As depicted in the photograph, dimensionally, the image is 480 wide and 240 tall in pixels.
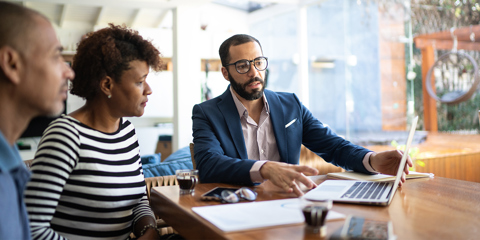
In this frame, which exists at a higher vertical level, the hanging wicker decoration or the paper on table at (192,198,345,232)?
the hanging wicker decoration

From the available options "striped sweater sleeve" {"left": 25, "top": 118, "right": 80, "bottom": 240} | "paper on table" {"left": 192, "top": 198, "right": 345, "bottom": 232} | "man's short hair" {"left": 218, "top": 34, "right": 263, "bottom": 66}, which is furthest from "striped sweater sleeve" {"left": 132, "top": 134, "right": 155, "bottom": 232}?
"man's short hair" {"left": 218, "top": 34, "right": 263, "bottom": 66}

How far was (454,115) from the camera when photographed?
200 inches

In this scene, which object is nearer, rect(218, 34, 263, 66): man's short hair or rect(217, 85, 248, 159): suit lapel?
rect(217, 85, 248, 159): suit lapel

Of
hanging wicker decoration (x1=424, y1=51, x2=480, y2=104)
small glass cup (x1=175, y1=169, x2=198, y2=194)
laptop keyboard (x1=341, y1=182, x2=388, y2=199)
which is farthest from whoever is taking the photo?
hanging wicker decoration (x1=424, y1=51, x2=480, y2=104)

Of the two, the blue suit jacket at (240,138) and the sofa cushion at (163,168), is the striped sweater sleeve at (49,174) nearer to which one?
the blue suit jacket at (240,138)

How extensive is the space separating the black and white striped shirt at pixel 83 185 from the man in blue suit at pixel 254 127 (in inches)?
13.5

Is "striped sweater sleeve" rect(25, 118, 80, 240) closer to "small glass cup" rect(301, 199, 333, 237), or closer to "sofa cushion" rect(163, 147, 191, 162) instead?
"small glass cup" rect(301, 199, 333, 237)

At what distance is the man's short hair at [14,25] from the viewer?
882 mm

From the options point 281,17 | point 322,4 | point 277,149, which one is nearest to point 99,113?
point 277,149

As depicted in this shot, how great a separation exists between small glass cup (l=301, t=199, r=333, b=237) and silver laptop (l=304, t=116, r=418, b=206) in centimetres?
30

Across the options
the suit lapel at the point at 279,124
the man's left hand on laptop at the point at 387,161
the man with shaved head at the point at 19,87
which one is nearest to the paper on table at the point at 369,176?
the man's left hand on laptop at the point at 387,161

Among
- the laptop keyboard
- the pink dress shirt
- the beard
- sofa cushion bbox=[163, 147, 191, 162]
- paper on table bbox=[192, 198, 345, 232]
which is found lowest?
sofa cushion bbox=[163, 147, 191, 162]

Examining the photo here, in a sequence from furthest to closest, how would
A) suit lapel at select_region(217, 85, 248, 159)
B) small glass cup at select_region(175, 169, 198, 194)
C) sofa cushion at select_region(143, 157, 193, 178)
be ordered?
1. sofa cushion at select_region(143, 157, 193, 178)
2. suit lapel at select_region(217, 85, 248, 159)
3. small glass cup at select_region(175, 169, 198, 194)

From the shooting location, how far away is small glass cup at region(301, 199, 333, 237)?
37.6 inches
